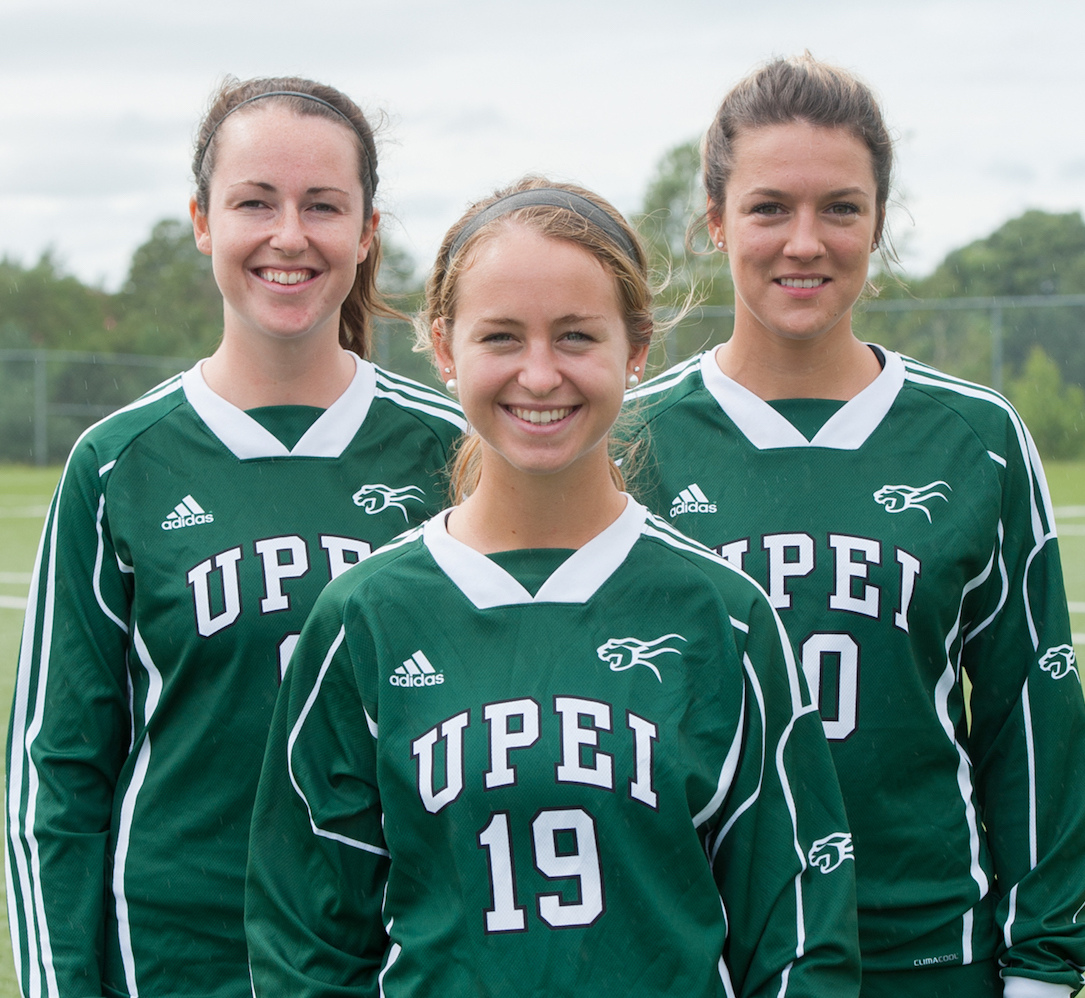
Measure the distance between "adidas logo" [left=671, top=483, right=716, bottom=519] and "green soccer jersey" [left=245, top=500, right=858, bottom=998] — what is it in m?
0.40

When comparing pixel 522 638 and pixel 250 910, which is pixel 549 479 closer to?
pixel 522 638

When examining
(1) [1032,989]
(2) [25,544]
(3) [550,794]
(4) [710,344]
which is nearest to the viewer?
(3) [550,794]

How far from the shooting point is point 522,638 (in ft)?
5.83

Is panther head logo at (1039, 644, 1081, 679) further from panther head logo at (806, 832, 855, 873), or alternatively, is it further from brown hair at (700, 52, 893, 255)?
brown hair at (700, 52, 893, 255)

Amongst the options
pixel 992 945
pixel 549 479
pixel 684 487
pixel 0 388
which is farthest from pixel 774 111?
pixel 0 388

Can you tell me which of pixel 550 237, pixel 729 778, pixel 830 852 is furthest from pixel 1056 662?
pixel 550 237

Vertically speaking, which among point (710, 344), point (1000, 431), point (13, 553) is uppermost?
point (710, 344)

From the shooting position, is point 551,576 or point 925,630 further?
point 925,630

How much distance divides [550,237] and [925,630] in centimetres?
92

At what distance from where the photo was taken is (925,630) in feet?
6.96

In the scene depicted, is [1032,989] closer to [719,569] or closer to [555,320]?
[719,569]

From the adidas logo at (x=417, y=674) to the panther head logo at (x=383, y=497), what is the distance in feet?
1.66

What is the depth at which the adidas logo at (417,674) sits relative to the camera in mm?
1772

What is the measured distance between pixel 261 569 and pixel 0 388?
22.3 metres
